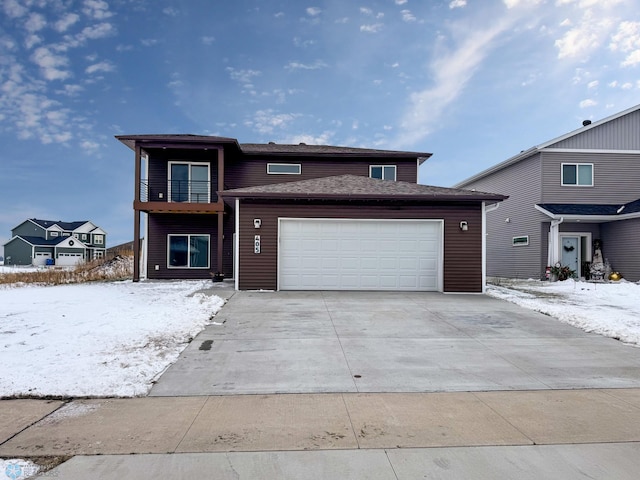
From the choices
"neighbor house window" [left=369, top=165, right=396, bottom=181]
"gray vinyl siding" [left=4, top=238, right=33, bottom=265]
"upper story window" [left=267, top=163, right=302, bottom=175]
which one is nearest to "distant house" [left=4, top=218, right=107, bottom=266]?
"gray vinyl siding" [left=4, top=238, right=33, bottom=265]

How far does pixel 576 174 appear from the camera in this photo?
16906 mm

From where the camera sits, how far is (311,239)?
39.0 feet

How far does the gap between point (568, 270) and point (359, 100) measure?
13.8m

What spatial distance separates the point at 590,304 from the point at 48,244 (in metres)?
56.2

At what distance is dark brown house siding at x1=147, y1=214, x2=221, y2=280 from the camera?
16.4 m

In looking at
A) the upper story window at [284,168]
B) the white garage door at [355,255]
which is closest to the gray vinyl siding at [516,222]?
the white garage door at [355,255]

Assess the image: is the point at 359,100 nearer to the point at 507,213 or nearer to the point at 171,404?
the point at 507,213

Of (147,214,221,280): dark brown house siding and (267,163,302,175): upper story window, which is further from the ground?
(267,163,302,175): upper story window

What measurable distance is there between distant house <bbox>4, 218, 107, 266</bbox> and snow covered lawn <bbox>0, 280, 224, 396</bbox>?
140ft

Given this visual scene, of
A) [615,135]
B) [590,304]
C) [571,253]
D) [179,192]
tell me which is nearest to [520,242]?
[571,253]

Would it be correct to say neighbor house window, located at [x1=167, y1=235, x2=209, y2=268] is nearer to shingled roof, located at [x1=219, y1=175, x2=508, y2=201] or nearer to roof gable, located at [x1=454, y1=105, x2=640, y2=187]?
shingled roof, located at [x1=219, y1=175, x2=508, y2=201]

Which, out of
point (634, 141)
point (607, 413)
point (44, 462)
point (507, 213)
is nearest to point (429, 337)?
point (607, 413)

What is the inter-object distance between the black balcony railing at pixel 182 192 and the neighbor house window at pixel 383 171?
7.35m

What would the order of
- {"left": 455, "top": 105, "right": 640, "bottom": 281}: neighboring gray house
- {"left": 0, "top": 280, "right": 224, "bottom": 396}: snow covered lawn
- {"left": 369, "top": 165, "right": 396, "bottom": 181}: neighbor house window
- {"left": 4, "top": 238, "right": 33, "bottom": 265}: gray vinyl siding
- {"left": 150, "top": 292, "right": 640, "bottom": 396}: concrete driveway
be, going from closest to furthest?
{"left": 0, "top": 280, "right": 224, "bottom": 396}: snow covered lawn
{"left": 150, "top": 292, "right": 640, "bottom": 396}: concrete driveway
{"left": 455, "top": 105, "right": 640, "bottom": 281}: neighboring gray house
{"left": 369, "top": 165, "right": 396, "bottom": 181}: neighbor house window
{"left": 4, "top": 238, "right": 33, "bottom": 265}: gray vinyl siding
